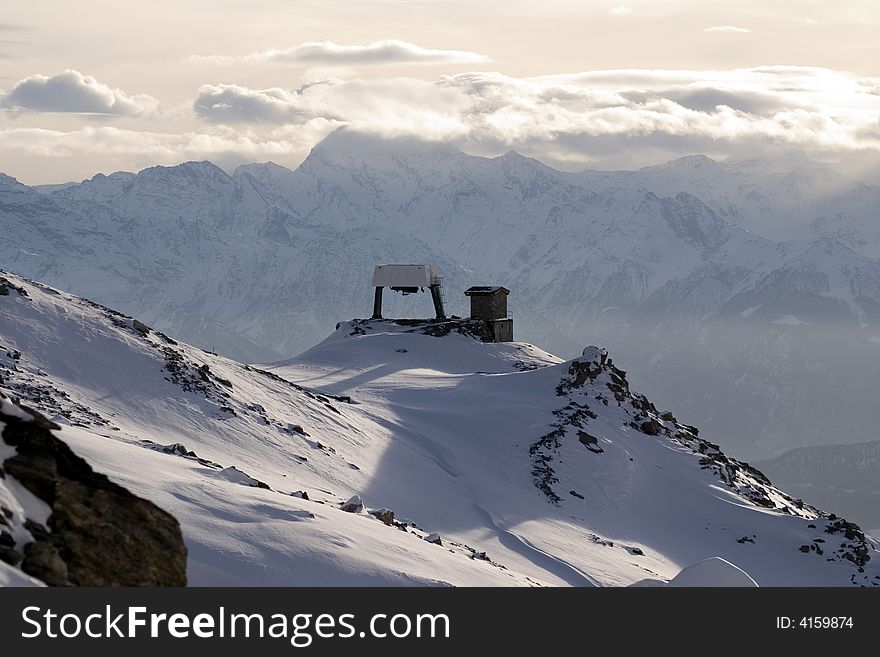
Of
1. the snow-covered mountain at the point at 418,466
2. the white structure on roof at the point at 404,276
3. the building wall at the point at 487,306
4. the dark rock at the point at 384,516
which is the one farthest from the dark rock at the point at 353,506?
the white structure on roof at the point at 404,276

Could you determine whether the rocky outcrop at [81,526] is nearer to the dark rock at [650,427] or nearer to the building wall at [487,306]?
the dark rock at [650,427]

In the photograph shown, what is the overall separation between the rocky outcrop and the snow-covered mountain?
5.79 metres

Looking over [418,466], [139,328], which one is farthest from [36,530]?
[139,328]

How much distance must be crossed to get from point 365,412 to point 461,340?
20.9 metres

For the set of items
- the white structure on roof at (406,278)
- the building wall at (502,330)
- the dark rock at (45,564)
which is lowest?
the dark rock at (45,564)

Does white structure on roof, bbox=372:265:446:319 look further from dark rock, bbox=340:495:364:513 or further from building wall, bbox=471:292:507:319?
dark rock, bbox=340:495:364:513

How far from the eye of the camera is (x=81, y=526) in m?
14.3

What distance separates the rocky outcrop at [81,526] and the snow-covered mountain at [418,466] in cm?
579

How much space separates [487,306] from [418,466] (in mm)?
29084

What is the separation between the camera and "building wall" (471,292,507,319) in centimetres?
6938

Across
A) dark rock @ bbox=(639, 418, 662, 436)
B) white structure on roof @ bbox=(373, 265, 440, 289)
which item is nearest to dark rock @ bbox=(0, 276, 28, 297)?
dark rock @ bbox=(639, 418, 662, 436)

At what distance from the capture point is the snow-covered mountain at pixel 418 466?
23469mm
